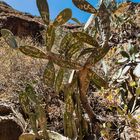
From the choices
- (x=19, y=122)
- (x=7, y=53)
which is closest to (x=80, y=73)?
(x=19, y=122)

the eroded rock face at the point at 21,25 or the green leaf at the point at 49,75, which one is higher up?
the eroded rock face at the point at 21,25

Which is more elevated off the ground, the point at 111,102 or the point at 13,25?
the point at 13,25

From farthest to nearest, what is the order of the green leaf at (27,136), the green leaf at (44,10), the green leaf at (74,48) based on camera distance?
the green leaf at (27,136), the green leaf at (74,48), the green leaf at (44,10)

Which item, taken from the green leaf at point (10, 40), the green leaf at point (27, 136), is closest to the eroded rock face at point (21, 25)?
the green leaf at point (27, 136)

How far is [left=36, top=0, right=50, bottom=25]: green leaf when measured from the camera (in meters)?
2.02

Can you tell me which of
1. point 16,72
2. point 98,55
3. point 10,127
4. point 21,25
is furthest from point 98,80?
point 21,25

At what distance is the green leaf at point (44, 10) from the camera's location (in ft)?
6.63

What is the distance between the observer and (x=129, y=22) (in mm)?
8859

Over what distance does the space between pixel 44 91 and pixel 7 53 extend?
10.7 feet

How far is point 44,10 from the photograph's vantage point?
2.02 metres

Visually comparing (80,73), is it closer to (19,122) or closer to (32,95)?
(32,95)

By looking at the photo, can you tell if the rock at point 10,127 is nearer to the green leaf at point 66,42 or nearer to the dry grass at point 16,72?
the dry grass at point 16,72

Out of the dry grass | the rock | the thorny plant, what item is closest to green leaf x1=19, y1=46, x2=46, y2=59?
the thorny plant

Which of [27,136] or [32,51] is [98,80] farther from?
[27,136]
